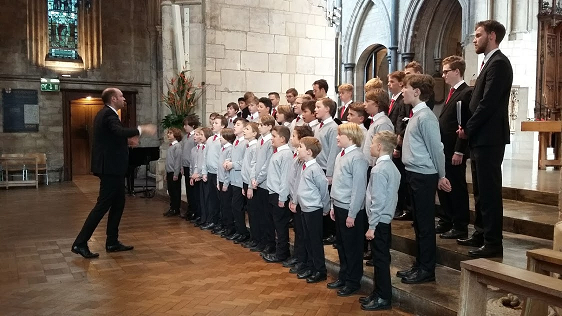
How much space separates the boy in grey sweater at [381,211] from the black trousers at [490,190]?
2.15 ft

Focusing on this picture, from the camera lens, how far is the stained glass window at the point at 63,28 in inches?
539

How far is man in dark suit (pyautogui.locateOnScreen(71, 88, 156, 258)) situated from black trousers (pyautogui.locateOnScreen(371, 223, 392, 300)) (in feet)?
8.54

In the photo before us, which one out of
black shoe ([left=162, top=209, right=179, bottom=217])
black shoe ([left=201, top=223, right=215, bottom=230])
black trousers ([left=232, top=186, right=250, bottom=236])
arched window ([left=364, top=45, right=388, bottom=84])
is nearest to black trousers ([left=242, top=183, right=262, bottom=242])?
black trousers ([left=232, top=186, right=250, bottom=236])

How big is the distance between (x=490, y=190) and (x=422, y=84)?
2.98ft

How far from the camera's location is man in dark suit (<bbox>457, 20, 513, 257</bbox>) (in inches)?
138

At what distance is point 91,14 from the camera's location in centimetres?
1409

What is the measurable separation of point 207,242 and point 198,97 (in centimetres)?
401

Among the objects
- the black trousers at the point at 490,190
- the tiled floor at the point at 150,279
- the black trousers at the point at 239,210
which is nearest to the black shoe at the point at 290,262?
the tiled floor at the point at 150,279

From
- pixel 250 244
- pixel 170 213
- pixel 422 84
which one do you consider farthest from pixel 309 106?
pixel 170 213

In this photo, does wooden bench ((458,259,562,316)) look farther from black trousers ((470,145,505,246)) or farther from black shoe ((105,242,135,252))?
black shoe ((105,242,135,252))

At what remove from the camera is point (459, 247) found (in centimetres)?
394

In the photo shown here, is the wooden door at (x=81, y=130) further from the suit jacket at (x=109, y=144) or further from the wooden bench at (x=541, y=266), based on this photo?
the wooden bench at (x=541, y=266)

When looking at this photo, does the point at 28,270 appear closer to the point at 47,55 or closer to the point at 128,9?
the point at 47,55

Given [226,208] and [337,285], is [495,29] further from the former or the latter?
[226,208]
